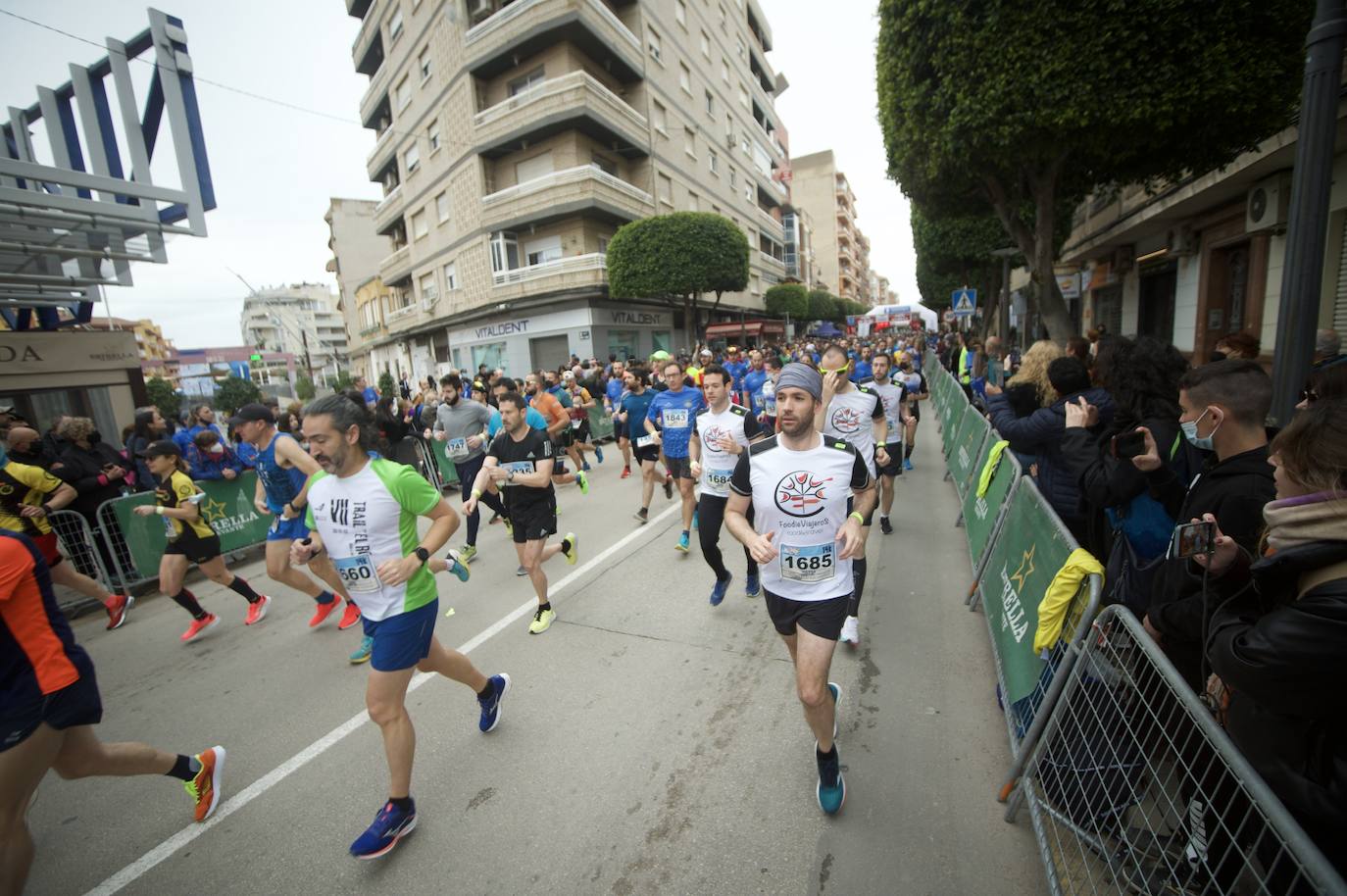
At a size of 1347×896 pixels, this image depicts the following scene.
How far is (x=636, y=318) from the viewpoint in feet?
84.0

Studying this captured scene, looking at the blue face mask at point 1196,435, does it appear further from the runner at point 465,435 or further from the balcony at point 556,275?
the balcony at point 556,275

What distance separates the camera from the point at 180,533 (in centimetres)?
479

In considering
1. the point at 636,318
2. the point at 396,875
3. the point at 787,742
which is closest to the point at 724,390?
the point at 787,742

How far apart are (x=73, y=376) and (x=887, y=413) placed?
15.1 metres

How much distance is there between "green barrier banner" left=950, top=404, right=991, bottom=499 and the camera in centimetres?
602

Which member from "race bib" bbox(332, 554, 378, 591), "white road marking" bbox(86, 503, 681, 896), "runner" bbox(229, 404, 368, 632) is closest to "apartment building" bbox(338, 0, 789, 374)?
"runner" bbox(229, 404, 368, 632)

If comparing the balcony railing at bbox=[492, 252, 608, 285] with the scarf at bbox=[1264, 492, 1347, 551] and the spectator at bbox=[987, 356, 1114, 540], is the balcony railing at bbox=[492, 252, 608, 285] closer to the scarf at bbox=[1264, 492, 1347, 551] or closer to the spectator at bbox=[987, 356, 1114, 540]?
the spectator at bbox=[987, 356, 1114, 540]

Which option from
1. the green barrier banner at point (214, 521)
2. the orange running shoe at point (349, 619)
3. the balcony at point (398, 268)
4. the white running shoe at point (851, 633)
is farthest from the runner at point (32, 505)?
the balcony at point (398, 268)

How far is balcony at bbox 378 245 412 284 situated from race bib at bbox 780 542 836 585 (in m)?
31.5

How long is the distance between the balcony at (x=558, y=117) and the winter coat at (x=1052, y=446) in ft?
69.8

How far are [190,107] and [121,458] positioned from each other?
4818 millimetres

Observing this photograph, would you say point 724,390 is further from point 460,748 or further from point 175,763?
point 175,763

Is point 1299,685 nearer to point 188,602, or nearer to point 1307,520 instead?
point 1307,520

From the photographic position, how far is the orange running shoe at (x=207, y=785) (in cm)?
283
